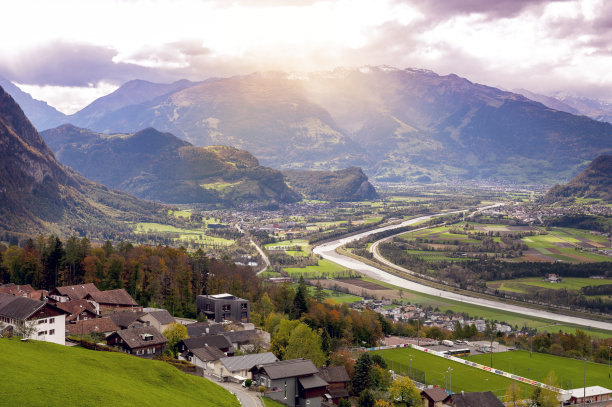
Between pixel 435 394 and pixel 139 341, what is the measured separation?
28.9 metres

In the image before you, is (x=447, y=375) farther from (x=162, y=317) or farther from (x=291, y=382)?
(x=162, y=317)

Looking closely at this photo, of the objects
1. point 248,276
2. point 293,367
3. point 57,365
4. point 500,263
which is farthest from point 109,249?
point 500,263

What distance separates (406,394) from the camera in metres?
56.1

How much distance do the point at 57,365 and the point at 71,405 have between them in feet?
21.7

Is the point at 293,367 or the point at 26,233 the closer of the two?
the point at 293,367

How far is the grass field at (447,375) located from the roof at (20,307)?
130ft

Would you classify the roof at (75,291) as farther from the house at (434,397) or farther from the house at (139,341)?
the house at (434,397)

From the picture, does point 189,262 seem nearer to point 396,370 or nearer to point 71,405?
point 396,370

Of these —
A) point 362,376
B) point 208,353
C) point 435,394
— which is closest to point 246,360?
point 208,353

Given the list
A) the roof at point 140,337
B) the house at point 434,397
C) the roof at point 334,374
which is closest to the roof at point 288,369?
the roof at point 334,374

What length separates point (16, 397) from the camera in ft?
101

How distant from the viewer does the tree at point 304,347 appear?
62225mm

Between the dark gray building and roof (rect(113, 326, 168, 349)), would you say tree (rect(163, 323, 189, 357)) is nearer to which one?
roof (rect(113, 326, 168, 349))

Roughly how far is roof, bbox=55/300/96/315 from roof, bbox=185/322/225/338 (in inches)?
446
